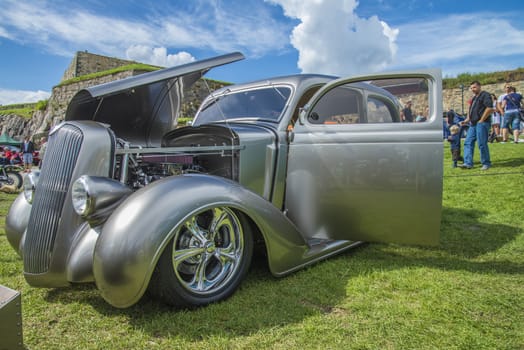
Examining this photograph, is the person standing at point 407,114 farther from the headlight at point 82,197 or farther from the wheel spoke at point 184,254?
the headlight at point 82,197

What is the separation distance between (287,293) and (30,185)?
2.30m

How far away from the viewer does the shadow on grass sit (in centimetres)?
207

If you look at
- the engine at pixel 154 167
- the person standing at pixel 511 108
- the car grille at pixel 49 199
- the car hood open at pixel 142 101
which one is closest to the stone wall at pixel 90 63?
the person standing at pixel 511 108

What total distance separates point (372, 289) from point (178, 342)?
142 cm

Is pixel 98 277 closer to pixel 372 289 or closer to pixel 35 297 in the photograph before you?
pixel 35 297

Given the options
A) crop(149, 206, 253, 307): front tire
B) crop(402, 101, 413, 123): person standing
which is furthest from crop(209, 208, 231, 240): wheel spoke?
crop(402, 101, 413, 123): person standing

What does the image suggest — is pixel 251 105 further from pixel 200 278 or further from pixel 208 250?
pixel 200 278

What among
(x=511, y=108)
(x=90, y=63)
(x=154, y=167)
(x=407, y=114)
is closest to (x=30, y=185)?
(x=154, y=167)

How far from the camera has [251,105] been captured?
3996 mm

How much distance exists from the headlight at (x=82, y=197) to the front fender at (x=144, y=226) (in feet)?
0.68

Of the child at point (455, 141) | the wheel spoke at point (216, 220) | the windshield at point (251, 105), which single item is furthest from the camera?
the child at point (455, 141)

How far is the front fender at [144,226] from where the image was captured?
1.95m

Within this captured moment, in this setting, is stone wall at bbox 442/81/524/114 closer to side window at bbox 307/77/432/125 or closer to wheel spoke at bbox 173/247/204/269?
side window at bbox 307/77/432/125

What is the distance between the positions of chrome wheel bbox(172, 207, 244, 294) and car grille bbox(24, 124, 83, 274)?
0.83m
